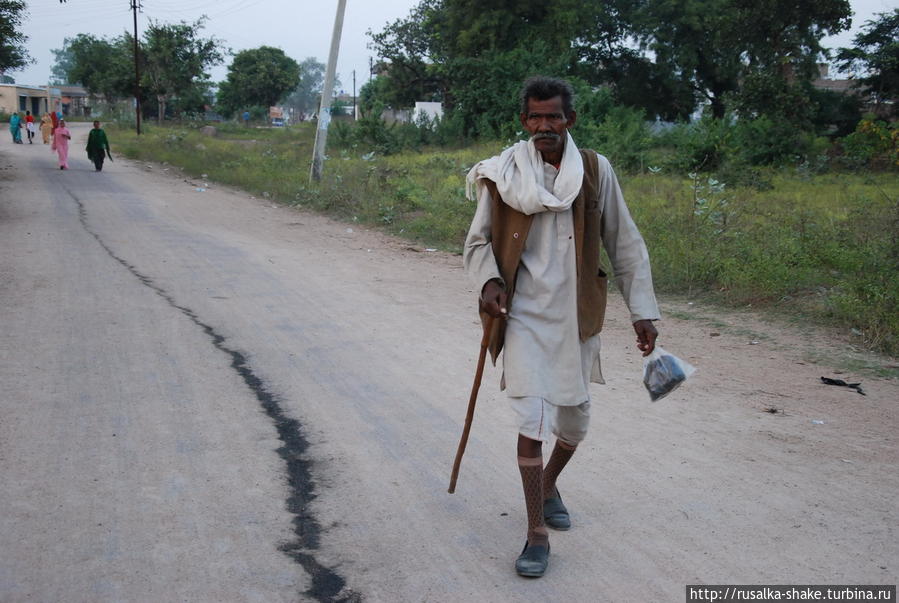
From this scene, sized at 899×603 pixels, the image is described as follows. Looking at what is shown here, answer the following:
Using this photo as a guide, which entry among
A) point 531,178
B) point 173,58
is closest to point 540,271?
point 531,178

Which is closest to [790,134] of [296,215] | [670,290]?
[296,215]

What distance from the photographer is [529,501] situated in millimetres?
3238

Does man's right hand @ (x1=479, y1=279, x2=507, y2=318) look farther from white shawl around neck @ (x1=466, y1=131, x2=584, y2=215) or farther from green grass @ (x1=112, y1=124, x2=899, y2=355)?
green grass @ (x1=112, y1=124, x2=899, y2=355)

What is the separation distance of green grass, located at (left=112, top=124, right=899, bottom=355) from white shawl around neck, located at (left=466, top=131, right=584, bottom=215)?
15.0 feet

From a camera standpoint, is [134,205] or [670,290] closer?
[670,290]

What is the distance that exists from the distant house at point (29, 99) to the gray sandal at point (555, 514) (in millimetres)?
77368

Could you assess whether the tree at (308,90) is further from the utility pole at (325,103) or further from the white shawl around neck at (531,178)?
the white shawl around neck at (531,178)

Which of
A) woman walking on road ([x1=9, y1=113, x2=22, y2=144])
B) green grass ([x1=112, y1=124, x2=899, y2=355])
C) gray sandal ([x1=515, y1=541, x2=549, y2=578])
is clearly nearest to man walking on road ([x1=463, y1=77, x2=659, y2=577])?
gray sandal ([x1=515, y1=541, x2=549, y2=578])

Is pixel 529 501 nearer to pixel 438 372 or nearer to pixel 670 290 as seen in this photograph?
pixel 438 372

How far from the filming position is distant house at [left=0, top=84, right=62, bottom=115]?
75.7 meters

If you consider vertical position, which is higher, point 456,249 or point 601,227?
point 601,227

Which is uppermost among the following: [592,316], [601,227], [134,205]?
[601,227]

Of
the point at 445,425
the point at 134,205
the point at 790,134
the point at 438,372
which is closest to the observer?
the point at 445,425

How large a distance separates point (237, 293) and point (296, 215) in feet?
24.8
